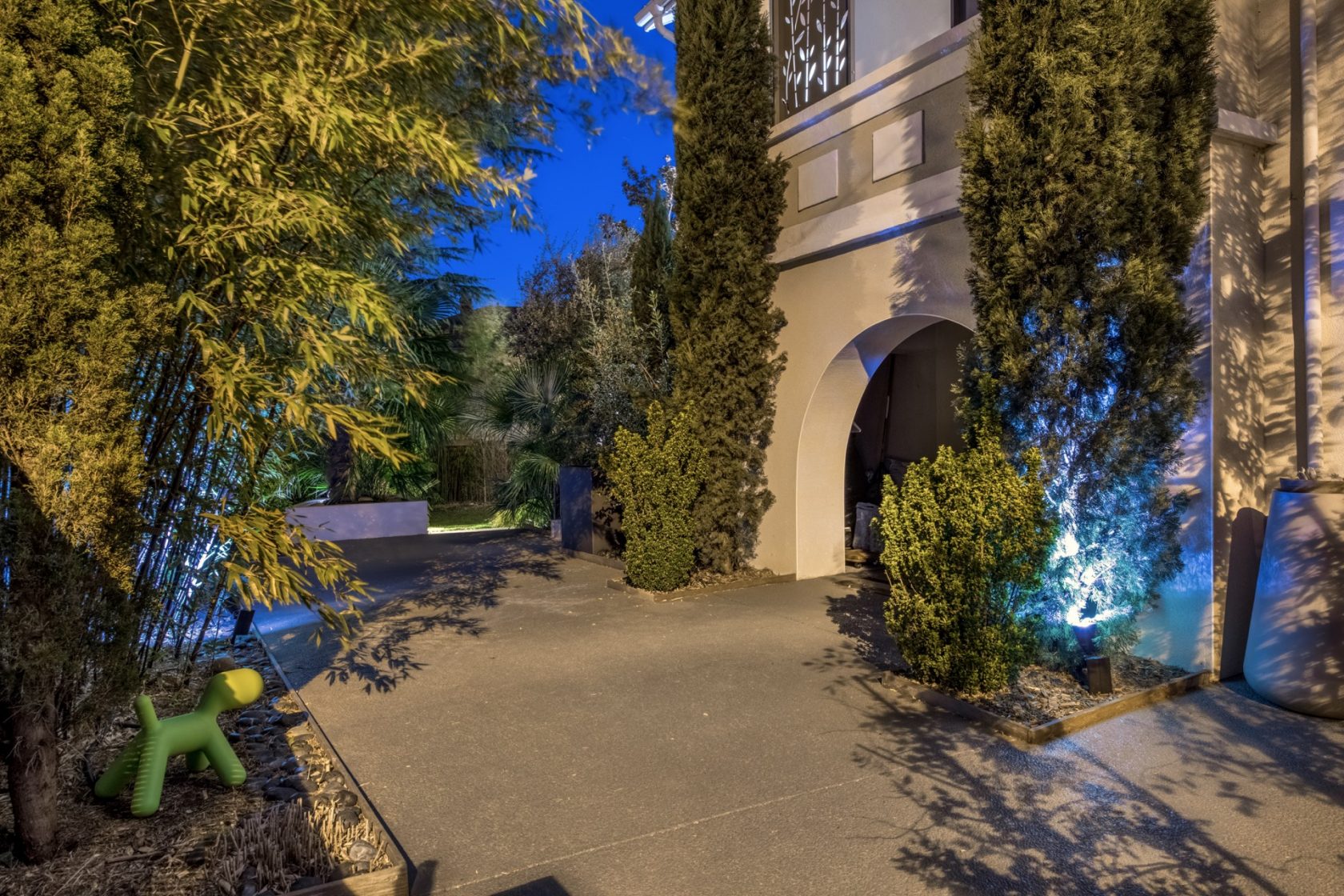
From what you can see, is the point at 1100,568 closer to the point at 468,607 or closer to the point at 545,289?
the point at 468,607

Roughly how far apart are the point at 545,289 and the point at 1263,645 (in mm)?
11026

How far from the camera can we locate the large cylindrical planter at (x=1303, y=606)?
13.3 feet

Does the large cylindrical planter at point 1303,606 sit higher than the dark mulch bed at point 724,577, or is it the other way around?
the large cylindrical planter at point 1303,606

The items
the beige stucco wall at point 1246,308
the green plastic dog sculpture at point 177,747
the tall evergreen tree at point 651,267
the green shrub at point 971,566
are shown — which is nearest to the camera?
the green plastic dog sculpture at point 177,747

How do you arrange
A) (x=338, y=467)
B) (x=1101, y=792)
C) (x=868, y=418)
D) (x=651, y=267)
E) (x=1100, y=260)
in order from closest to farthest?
1. (x=1101, y=792)
2. (x=1100, y=260)
3. (x=651, y=267)
4. (x=868, y=418)
5. (x=338, y=467)

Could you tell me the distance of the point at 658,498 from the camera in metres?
7.41

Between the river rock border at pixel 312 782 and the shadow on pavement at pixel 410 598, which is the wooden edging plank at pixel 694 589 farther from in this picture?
the river rock border at pixel 312 782

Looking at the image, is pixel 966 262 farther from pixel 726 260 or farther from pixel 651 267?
pixel 651 267

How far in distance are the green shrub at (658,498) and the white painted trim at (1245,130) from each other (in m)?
4.55

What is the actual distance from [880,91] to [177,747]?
20.5 ft

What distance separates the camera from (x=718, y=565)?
7926 mm

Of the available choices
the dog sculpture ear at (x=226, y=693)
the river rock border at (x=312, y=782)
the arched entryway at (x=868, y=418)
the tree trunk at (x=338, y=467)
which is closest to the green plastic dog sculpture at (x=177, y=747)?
the dog sculpture ear at (x=226, y=693)

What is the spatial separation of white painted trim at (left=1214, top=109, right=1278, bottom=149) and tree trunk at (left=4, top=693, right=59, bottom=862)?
597 cm

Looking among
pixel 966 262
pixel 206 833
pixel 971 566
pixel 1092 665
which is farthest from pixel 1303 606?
pixel 206 833
